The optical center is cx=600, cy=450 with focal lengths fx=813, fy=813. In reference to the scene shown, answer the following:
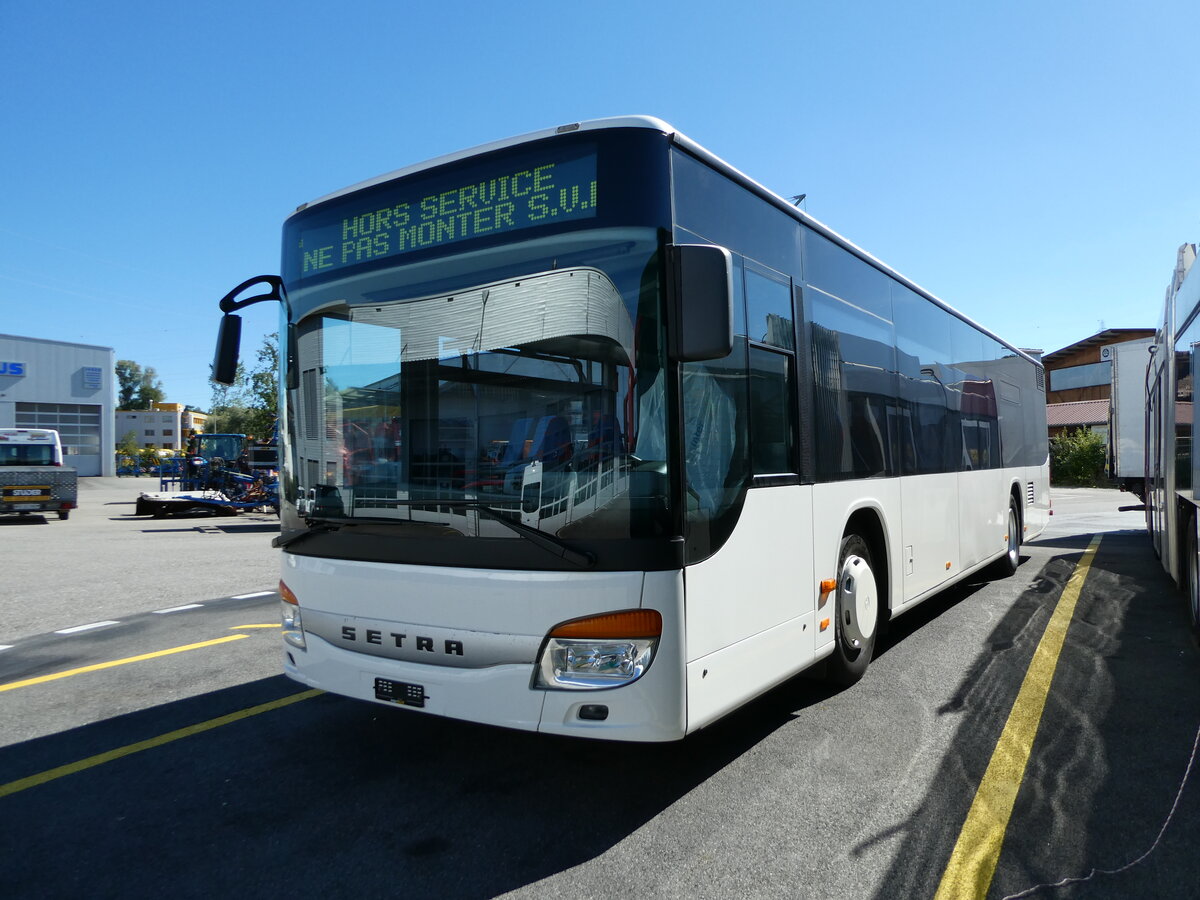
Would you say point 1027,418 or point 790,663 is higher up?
point 1027,418

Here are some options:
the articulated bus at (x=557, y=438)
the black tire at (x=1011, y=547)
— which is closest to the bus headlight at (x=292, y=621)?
the articulated bus at (x=557, y=438)

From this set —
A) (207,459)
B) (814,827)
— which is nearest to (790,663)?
(814,827)

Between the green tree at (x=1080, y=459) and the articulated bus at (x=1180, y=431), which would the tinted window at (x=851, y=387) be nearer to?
the articulated bus at (x=1180, y=431)

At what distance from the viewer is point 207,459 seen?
2927cm

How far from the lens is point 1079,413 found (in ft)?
156

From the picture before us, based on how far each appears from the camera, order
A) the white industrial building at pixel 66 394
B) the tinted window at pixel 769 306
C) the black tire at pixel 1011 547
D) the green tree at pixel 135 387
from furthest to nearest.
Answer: the green tree at pixel 135 387 < the white industrial building at pixel 66 394 < the black tire at pixel 1011 547 < the tinted window at pixel 769 306

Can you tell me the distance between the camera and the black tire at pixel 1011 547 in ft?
31.8

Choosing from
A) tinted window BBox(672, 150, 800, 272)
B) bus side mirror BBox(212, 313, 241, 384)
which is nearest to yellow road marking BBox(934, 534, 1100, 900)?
tinted window BBox(672, 150, 800, 272)

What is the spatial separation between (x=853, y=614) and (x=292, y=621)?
130 inches

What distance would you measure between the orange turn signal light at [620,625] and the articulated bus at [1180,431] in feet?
17.9

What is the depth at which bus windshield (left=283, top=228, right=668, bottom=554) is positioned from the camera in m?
3.26

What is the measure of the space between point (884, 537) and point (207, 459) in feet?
93.9

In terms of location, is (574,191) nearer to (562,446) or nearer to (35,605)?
(562,446)

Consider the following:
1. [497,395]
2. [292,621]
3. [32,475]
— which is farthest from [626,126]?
[32,475]
